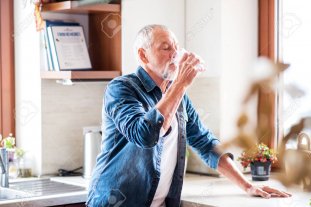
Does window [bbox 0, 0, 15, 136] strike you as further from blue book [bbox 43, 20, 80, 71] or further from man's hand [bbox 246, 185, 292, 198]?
man's hand [bbox 246, 185, 292, 198]


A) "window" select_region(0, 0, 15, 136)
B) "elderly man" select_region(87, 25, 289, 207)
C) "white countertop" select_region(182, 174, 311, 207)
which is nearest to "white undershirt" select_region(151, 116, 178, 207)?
"elderly man" select_region(87, 25, 289, 207)

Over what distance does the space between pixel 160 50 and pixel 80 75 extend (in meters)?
0.95

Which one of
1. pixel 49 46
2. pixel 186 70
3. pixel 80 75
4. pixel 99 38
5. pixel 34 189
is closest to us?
pixel 186 70

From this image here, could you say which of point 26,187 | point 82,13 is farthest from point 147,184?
point 82,13

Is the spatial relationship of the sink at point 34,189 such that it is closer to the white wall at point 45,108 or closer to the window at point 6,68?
the white wall at point 45,108

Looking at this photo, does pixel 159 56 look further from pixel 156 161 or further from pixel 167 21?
pixel 167 21

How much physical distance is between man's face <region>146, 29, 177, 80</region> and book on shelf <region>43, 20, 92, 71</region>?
1035 millimetres

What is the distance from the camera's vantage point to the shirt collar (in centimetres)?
200

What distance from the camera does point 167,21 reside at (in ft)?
10.1

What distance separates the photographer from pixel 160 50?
197 cm

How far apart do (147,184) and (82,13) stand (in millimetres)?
1413

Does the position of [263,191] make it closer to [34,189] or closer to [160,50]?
[160,50]

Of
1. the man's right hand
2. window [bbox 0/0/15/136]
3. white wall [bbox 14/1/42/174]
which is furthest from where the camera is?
window [bbox 0/0/15/136]

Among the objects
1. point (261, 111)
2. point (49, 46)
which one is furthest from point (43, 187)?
point (261, 111)
